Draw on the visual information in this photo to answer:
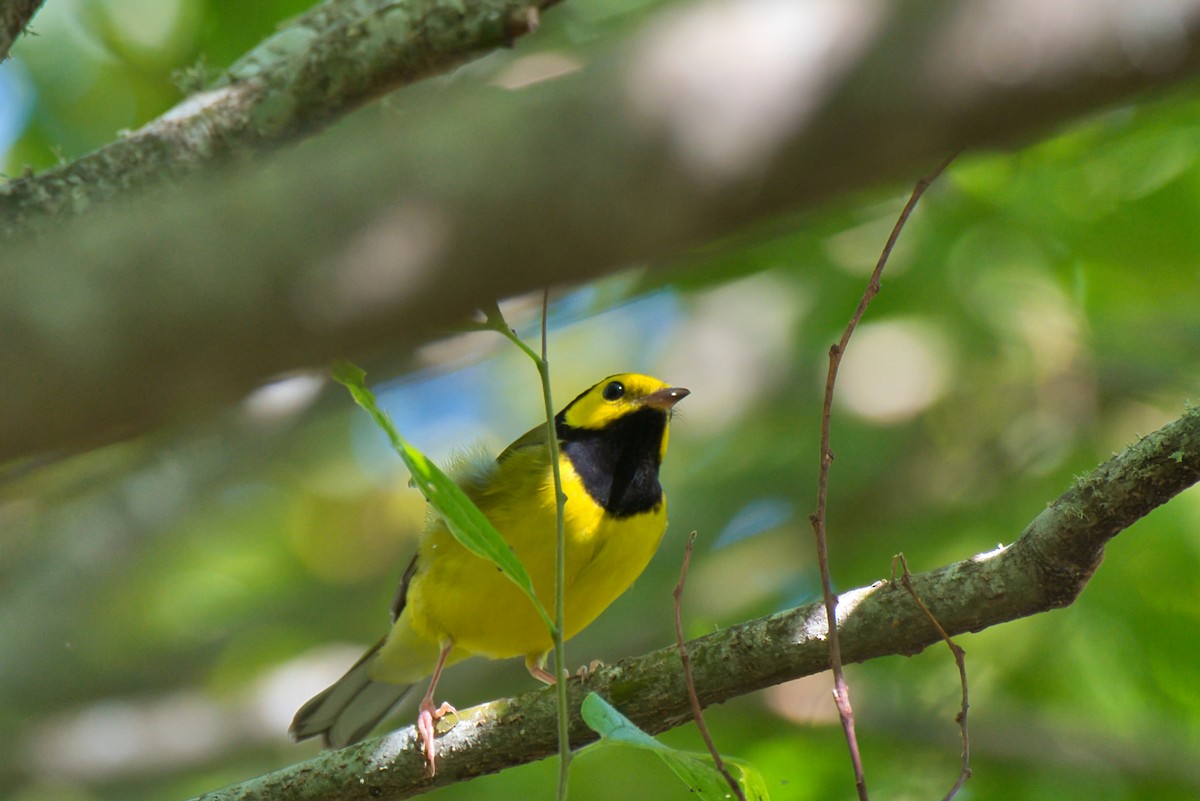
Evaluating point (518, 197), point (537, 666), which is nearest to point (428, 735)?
point (537, 666)

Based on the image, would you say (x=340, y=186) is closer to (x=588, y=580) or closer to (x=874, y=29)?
(x=874, y=29)

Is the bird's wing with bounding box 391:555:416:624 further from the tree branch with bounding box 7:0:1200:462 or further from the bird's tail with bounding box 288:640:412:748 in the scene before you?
the tree branch with bounding box 7:0:1200:462

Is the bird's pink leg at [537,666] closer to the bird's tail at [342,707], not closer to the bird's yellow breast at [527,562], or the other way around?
the bird's yellow breast at [527,562]

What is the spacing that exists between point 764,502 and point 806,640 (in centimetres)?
446

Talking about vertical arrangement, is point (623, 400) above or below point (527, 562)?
above

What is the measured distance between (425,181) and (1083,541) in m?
2.11

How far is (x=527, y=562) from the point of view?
4602 mm

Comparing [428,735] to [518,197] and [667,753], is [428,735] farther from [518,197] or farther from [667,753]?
[518,197]

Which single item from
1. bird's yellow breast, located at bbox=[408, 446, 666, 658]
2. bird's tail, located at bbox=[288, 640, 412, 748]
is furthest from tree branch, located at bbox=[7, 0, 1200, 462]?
bird's tail, located at bbox=[288, 640, 412, 748]

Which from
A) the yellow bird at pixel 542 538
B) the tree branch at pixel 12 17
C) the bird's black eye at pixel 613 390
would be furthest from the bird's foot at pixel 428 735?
the tree branch at pixel 12 17

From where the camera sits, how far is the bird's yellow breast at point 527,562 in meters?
4.66

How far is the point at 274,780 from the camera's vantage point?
3664mm

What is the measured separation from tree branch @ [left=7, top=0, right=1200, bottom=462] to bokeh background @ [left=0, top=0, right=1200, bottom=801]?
401 cm

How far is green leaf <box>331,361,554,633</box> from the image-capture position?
90.3 inches
